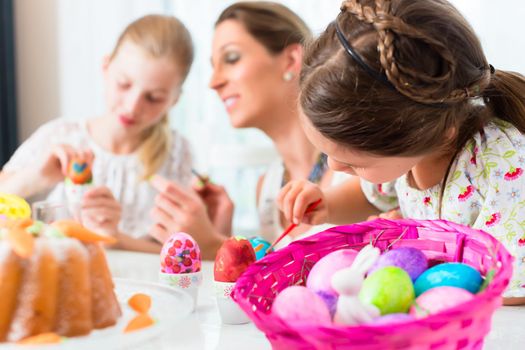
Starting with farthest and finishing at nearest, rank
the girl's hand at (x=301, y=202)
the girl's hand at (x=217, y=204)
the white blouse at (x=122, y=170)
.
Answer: the white blouse at (x=122, y=170) < the girl's hand at (x=217, y=204) < the girl's hand at (x=301, y=202)

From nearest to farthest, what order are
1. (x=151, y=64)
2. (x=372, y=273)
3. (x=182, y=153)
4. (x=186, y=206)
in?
1. (x=372, y=273)
2. (x=186, y=206)
3. (x=151, y=64)
4. (x=182, y=153)

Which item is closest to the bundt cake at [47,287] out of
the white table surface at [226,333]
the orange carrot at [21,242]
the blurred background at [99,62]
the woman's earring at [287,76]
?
the orange carrot at [21,242]

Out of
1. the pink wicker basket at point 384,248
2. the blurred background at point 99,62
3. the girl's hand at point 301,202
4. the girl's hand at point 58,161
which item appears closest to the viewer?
the pink wicker basket at point 384,248

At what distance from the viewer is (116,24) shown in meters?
2.90

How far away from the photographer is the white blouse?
2.04 m

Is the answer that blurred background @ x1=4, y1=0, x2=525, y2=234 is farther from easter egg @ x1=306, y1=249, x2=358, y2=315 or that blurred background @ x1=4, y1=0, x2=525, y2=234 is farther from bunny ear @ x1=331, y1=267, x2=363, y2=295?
bunny ear @ x1=331, y1=267, x2=363, y2=295

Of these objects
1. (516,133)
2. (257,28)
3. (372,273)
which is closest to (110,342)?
(372,273)

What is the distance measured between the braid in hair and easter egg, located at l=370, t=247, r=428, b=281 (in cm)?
20

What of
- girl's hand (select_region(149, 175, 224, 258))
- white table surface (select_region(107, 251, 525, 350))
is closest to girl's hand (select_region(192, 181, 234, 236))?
girl's hand (select_region(149, 175, 224, 258))

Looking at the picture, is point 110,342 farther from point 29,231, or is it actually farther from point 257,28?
point 257,28

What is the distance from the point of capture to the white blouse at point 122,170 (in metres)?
2.04

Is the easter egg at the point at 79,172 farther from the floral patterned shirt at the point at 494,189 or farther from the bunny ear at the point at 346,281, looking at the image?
the bunny ear at the point at 346,281

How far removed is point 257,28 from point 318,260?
966mm

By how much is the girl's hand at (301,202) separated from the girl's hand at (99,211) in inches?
22.1
